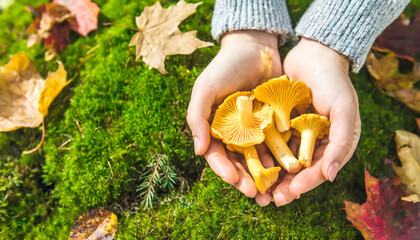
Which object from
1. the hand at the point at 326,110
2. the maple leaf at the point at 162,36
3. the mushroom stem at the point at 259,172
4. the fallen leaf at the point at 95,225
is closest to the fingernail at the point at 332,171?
the hand at the point at 326,110

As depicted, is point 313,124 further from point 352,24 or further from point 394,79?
point 394,79

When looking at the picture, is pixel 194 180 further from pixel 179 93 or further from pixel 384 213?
pixel 384 213

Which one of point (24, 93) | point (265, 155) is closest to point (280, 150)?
point (265, 155)

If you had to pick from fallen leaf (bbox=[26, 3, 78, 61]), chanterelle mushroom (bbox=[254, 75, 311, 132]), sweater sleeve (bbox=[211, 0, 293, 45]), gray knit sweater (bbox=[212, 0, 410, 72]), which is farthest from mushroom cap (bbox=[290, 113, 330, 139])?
fallen leaf (bbox=[26, 3, 78, 61])

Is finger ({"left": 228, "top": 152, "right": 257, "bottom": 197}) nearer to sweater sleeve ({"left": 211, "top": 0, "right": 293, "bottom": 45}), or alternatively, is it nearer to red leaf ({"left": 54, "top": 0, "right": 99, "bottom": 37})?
sweater sleeve ({"left": 211, "top": 0, "right": 293, "bottom": 45})

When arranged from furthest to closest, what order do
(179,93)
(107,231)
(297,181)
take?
(179,93) → (107,231) → (297,181)

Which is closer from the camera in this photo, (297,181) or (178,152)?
(297,181)

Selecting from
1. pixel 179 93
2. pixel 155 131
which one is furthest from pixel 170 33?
pixel 155 131
